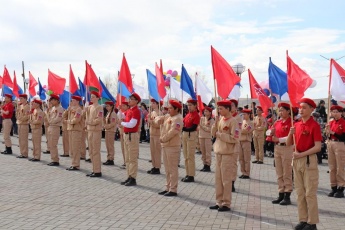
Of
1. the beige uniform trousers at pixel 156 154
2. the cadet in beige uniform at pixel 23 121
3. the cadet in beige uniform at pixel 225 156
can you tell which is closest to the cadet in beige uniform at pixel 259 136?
the beige uniform trousers at pixel 156 154

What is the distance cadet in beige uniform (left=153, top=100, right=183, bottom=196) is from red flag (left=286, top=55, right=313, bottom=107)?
2.51 m

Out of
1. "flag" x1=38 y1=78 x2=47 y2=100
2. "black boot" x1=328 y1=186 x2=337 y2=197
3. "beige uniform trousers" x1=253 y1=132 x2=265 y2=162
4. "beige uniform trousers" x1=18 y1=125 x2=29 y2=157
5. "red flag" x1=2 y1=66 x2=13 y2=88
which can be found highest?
"red flag" x1=2 y1=66 x2=13 y2=88

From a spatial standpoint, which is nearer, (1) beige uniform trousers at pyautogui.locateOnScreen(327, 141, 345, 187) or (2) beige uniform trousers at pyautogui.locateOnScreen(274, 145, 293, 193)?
(2) beige uniform trousers at pyautogui.locateOnScreen(274, 145, 293, 193)

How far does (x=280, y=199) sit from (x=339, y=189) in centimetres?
177

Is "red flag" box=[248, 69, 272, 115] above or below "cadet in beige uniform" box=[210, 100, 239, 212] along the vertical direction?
above

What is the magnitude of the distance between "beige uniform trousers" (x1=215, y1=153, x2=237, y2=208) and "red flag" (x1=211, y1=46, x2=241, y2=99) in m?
1.46

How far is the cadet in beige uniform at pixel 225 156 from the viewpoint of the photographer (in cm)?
824

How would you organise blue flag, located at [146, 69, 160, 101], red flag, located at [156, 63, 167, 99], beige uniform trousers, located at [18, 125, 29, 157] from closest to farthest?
red flag, located at [156, 63, 167, 99]
blue flag, located at [146, 69, 160, 101]
beige uniform trousers, located at [18, 125, 29, 157]

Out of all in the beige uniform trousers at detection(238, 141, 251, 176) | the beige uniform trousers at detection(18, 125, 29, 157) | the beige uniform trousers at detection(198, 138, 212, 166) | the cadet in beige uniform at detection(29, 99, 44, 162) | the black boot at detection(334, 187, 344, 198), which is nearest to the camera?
the black boot at detection(334, 187, 344, 198)

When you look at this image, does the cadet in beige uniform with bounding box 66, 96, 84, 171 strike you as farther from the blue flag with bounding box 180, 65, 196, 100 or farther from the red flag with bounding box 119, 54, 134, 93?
the blue flag with bounding box 180, 65, 196, 100

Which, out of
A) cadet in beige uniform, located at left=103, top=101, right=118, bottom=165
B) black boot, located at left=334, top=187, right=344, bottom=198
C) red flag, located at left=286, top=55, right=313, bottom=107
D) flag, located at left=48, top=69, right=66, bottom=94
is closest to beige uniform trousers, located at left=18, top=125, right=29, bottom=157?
flag, located at left=48, top=69, right=66, bottom=94

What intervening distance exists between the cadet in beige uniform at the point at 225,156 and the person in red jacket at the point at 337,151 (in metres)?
2.74

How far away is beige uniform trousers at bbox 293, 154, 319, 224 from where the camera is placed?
22.3 ft

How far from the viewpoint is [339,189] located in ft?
32.4
